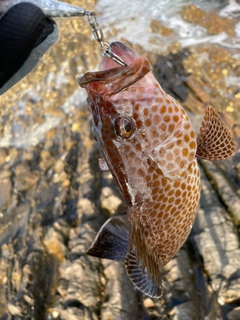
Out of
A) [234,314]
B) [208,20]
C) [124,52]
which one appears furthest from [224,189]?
[208,20]

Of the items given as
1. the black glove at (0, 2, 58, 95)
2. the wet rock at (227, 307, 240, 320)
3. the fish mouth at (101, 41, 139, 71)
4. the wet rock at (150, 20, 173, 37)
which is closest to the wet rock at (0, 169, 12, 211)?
the black glove at (0, 2, 58, 95)

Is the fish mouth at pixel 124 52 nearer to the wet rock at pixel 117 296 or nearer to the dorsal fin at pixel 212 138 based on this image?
the dorsal fin at pixel 212 138

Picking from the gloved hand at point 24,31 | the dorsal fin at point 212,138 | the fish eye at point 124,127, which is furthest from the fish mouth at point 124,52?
the gloved hand at point 24,31

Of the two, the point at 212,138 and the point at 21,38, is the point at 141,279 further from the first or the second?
the point at 21,38

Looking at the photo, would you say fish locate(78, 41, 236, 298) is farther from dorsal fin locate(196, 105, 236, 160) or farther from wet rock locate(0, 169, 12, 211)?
wet rock locate(0, 169, 12, 211)

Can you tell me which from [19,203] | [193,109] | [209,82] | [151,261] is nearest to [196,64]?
[209,82]

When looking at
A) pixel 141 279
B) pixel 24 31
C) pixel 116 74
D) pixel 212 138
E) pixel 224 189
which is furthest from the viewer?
pixel 224 189
